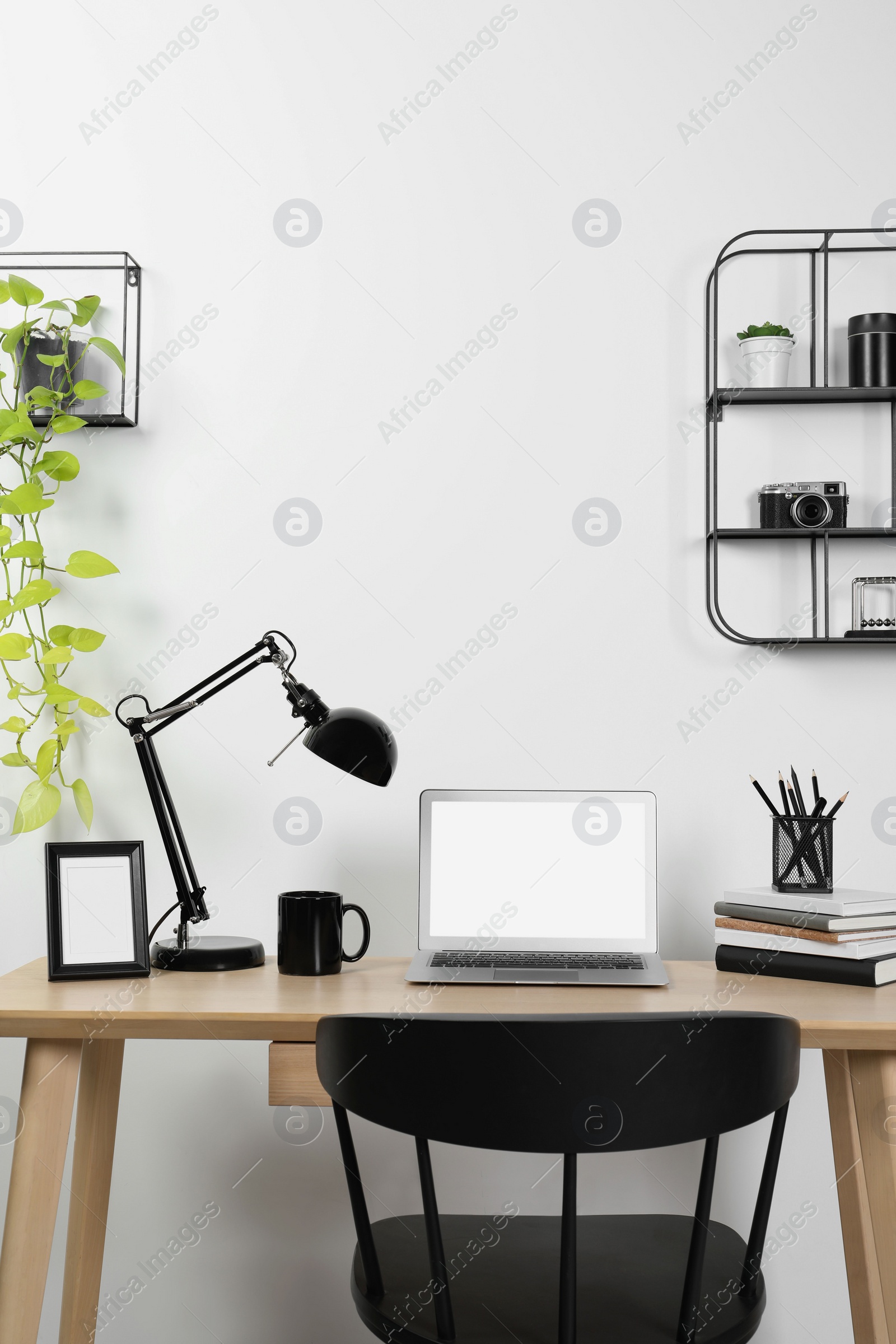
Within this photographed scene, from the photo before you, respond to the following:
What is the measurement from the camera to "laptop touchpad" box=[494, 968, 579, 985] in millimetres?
1369

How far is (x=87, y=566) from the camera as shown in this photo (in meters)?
1.66

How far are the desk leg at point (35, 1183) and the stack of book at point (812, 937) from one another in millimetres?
900

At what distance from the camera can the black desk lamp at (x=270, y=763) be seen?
1446mm

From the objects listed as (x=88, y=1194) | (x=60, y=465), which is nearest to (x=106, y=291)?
(x=60, y=465)

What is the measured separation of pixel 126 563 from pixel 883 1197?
4.90ft

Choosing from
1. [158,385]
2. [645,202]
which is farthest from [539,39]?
[158,385]

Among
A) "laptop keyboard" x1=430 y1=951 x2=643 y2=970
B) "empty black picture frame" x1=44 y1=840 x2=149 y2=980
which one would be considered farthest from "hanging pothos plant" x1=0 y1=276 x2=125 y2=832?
"laptop keyboard" x1=430 y1=951 x2=643 y2=970

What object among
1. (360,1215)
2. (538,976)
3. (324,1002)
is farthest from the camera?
(538,976)

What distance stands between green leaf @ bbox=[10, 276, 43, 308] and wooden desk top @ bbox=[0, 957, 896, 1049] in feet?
3.44

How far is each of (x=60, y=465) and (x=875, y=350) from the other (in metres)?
1.39

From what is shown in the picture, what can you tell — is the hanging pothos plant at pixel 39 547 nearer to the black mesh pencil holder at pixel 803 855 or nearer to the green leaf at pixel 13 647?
the green leaf at pixel 13 647

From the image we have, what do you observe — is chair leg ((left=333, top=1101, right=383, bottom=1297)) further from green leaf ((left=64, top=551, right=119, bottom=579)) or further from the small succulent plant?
the small succulent plant

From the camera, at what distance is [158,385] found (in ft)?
5.97

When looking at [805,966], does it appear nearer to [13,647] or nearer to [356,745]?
[356,745]
